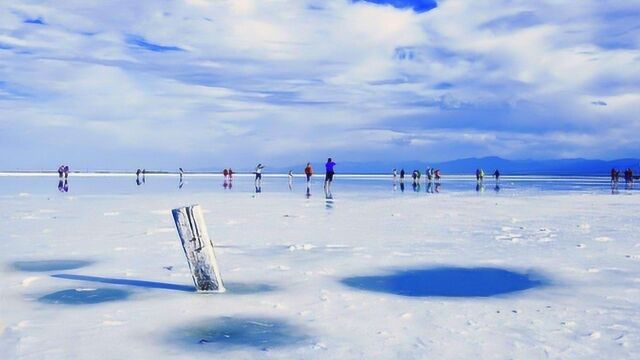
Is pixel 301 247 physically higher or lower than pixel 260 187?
lower

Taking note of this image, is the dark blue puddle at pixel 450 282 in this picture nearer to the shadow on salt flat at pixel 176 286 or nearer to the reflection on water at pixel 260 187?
the shadow on salt flat at pixel 176 286

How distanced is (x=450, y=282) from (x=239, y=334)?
3.11 metres

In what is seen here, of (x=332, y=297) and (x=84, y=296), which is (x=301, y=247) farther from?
(x=84, y=296)

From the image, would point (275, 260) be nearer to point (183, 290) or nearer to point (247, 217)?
point (183, 290)

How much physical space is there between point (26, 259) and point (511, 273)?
6708 mm

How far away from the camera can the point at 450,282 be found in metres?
7.14

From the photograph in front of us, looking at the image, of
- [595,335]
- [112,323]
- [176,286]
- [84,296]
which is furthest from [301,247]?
[595,335]

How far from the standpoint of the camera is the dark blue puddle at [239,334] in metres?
4.64

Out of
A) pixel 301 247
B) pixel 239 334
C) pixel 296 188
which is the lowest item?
pixel 239 334

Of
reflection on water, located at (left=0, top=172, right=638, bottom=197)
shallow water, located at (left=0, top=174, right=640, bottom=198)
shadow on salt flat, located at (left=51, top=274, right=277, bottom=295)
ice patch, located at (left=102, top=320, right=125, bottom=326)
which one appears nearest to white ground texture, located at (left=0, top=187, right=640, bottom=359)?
ice patch, located at (left=102, top=320, right=125, bottom=326)

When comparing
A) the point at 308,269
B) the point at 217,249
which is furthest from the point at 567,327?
the point at 217,249

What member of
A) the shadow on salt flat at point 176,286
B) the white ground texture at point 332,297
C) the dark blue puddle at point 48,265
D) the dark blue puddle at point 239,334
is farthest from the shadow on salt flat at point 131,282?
the dark blue puddle at point 239,334

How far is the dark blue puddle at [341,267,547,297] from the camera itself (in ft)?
21.6

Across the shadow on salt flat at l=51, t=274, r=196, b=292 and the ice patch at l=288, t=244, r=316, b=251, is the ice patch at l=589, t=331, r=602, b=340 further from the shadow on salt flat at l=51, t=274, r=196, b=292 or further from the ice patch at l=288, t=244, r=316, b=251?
the ice patch at l=288, t=244, r=316, b=251
